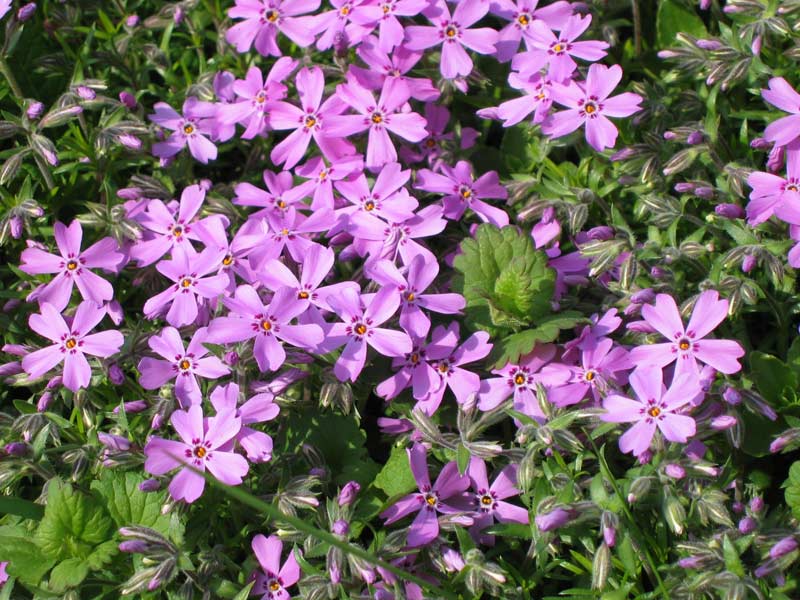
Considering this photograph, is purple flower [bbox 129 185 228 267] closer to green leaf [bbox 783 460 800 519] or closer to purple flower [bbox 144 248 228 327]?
purple flower [bbox 144 248 228 327]

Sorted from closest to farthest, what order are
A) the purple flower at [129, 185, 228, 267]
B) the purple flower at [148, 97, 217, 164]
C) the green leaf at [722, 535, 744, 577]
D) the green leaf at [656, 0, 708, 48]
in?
the green leaf at [722, 535, 744, 577], the purple flower at [129, 185, 228, 267], the purple flower at [148, 97, 217, 164], the green leaf at [656, 0, 708, 48]

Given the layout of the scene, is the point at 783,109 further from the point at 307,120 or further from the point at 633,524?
the point at 307,120

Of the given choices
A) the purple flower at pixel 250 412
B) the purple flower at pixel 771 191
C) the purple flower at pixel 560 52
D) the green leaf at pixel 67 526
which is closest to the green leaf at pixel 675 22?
the purple flower at pixel 560 52

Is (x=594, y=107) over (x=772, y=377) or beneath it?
over

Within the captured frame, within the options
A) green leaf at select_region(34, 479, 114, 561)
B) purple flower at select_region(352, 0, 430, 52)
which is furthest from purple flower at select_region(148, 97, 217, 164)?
green leaf at select_region(34, 479, 114, 561)

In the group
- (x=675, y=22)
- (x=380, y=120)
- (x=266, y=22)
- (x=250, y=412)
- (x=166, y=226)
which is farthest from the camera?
(x=675, y=22)

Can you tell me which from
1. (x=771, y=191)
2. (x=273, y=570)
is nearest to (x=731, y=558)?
(x=771, y=191)

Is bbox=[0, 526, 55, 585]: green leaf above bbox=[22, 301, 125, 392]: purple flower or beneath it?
beneath
